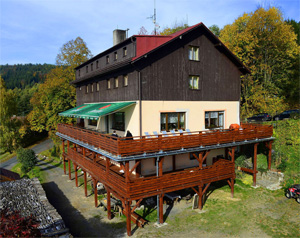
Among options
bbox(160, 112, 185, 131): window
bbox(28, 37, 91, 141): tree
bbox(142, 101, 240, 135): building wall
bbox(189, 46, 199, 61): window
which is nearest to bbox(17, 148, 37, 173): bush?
bbox(28, 37, 91, 141): tree

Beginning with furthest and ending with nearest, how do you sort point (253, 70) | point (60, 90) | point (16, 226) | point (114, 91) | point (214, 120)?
1. point (60, 90)
2. point (253, 70)
3. point (214, 120)
4. point (114, 91)
5. point (16, 226)

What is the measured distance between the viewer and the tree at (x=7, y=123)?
48.2 m

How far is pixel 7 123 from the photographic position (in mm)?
49469

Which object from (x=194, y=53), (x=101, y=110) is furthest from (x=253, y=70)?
(x=101, y=110)

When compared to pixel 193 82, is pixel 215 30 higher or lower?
higher

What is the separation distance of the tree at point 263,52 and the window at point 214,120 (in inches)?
684

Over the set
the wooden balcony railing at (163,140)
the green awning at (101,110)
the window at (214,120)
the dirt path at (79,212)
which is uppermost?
the green awning at (101,110)

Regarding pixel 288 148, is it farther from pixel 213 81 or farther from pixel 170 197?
pixel 170 197

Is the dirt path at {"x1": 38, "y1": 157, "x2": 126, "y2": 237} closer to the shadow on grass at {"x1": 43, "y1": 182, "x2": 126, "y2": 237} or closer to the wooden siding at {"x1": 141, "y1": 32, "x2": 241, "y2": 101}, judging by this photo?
the shadow on grass at {"x1": 43, "y1": 182, "x2": 126, "y2": 237}

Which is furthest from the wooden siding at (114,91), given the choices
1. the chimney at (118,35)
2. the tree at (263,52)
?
the tree at (263,52)

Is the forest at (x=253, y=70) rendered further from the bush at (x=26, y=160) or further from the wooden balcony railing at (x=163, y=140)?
the wooden balcony railing at (x=163, y=140)

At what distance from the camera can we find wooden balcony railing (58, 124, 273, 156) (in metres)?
14.4

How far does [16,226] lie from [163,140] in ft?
31.3

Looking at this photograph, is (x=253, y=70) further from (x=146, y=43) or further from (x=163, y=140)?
(x=163, y=140)
